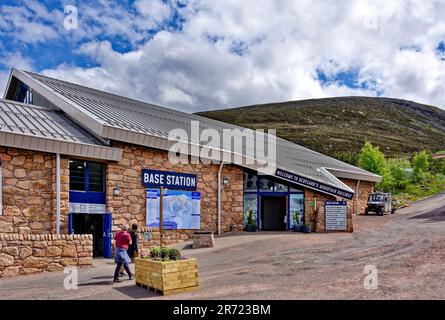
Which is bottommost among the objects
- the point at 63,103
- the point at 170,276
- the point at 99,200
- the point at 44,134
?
the point at 170,276

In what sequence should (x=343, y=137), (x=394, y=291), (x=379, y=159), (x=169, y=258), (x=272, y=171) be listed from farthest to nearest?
(x=343, y=137), (x=379, y=159), (x=272, y=171), (x=169, y=258), (x=394, y=291)

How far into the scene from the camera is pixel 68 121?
1764cm

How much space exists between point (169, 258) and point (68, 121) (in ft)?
31.4

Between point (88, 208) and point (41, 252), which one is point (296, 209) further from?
point (41, 252)

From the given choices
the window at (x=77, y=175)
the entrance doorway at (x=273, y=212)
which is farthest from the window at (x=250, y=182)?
the window at (x=77, y=175)

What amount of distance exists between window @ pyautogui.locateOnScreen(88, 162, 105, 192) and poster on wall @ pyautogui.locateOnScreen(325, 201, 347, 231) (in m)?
10.5

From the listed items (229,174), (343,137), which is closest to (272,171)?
(229,174)

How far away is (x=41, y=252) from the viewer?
1284cm

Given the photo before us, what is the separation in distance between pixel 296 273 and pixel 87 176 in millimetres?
8540

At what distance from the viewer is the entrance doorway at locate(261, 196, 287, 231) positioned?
23047 mm

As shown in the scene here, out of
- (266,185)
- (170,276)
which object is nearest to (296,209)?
(266,185)

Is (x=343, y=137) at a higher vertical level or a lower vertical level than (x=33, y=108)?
higher

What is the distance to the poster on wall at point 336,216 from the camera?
20.6 m

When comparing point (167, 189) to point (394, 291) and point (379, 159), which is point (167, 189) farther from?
point (379, 159)
